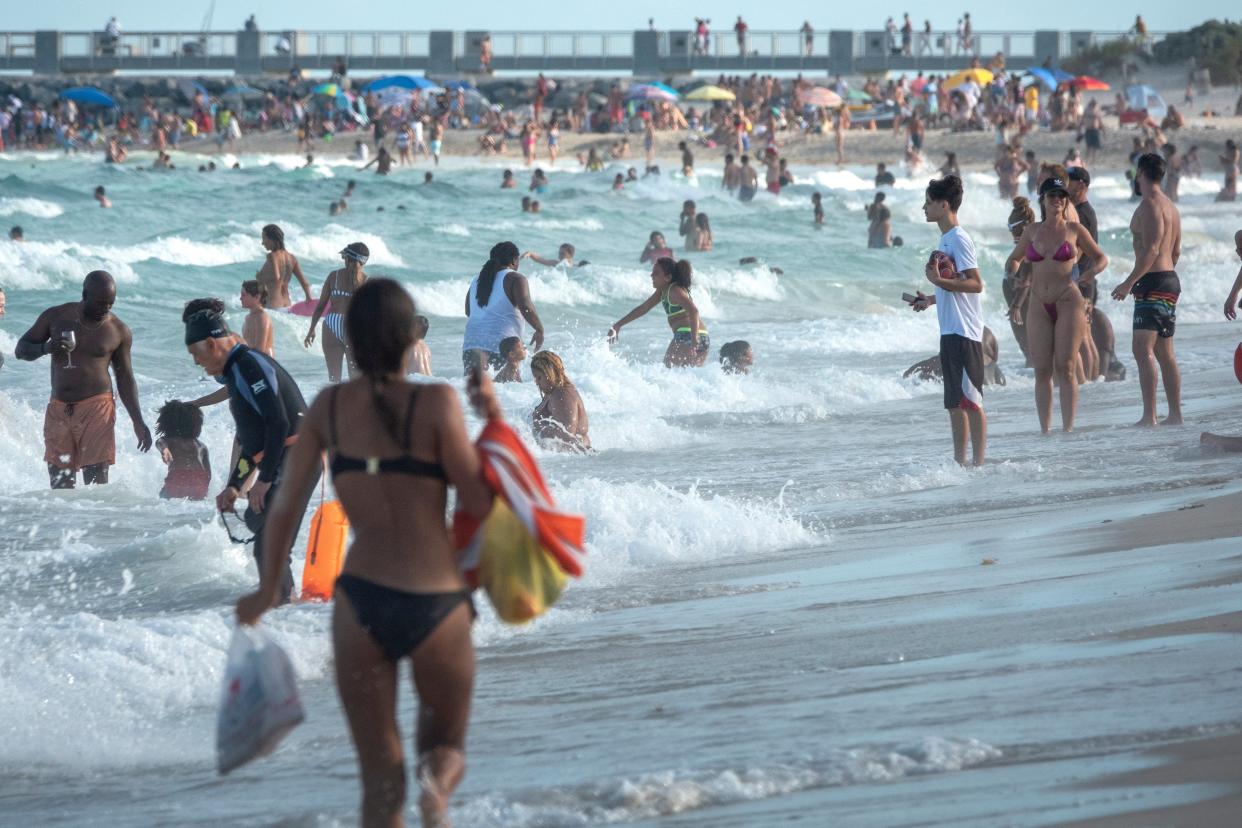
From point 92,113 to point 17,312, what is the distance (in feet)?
134

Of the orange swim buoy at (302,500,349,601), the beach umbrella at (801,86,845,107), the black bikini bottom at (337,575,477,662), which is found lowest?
the orange swim buoy at (302,500,349,601)

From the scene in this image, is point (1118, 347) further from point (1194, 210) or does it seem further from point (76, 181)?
point (76, 181)

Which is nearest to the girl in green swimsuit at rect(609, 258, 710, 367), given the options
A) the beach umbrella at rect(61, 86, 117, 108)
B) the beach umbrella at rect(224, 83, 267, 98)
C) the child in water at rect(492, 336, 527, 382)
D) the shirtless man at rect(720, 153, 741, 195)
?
the child in water at rect(492, 336, 527, 382)

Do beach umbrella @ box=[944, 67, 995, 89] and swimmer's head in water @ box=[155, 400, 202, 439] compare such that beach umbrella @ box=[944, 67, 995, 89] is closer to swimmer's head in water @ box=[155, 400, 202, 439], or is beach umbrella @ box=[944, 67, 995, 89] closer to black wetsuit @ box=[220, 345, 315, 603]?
swimmer's head in water @ box=[155, 400, 202, 439]

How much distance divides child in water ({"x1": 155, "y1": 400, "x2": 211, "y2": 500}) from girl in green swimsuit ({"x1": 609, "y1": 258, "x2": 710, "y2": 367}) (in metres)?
3.65

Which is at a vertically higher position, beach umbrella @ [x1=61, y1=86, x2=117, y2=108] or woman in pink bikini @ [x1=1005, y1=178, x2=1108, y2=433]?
beach umbrella @ [x1=61, y1=86, x2=117, y2=108]

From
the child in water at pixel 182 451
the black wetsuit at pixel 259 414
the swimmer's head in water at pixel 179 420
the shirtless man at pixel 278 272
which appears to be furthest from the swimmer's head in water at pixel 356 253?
the black wetsuit at pixel 259 414

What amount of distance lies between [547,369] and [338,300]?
3059mm

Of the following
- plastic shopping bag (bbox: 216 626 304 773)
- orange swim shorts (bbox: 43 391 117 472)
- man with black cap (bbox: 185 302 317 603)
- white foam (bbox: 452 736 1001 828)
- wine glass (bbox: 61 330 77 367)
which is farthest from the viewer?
orange swim shorts (bbox: 43 391 117 472)

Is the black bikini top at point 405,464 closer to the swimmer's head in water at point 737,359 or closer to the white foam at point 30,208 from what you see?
the swimmer's head in water at point 737,359

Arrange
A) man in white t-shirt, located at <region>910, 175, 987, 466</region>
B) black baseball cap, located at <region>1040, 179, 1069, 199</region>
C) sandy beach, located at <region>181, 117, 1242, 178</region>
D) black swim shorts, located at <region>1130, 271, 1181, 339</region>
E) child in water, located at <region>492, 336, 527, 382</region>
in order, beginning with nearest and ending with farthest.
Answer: man in white t-shirt, located at <region>910, 175, 987, 466</region> → black baseball cap, located at <region>1040, 179, 1069, 199</region> → black swim shorts, located at <region>1130, 271, 1181, 339</region> → child in water, located at <region>492, 336, 527, 382</region> → sandy beach, located at <region>181, 117, 1242, 178</region>

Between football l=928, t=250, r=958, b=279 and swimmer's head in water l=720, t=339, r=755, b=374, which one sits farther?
swimmer's head in water l=720, t=339, r=755, b=374

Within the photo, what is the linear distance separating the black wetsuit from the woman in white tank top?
17.8 feet

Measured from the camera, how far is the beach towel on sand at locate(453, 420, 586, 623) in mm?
3270
